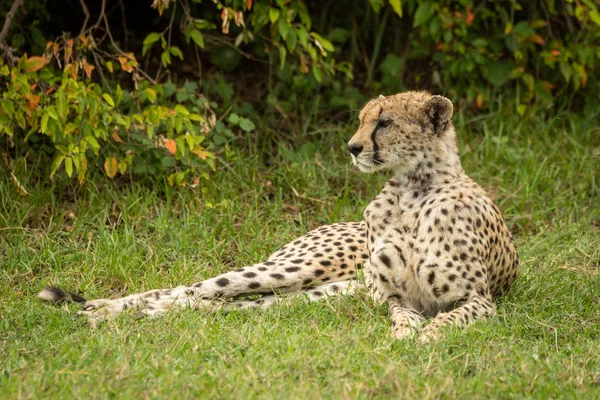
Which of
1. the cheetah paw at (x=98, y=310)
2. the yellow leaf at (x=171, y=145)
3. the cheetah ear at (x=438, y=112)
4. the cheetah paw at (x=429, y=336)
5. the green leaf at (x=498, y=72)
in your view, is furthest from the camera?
the green leaf at (x=498, y=72)

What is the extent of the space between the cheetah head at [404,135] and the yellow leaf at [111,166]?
1542 millimetres

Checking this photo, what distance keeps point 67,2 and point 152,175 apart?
179 cm

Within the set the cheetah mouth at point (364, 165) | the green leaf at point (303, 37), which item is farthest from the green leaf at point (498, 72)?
the cheetah mouth at point (364, 165)

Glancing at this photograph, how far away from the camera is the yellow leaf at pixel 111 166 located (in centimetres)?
529

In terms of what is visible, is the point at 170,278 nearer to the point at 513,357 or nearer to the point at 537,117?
the point at 513,357

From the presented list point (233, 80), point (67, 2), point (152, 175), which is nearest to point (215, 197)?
point (152, 175)

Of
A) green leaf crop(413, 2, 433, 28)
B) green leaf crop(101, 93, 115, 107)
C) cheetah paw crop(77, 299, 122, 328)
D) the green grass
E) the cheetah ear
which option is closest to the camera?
the green grass

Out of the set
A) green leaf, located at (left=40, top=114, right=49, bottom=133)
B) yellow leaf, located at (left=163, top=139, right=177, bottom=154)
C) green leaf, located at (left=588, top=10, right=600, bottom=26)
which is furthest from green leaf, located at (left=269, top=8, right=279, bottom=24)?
green leaf, located at (left=588, top=10, right=600, bottom=26)

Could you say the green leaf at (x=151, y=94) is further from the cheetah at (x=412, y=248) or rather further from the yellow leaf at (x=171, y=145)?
the cheetah at (x=412, y=248)

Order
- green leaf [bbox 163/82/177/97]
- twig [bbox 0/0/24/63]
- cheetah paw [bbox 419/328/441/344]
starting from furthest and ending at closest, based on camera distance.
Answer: green leaf [bbox 163/82/177/97] < twig [bbox 0/0/24/63] < cheetah paw [bbox 419/328/441/344]

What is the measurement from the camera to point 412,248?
426 centimetres

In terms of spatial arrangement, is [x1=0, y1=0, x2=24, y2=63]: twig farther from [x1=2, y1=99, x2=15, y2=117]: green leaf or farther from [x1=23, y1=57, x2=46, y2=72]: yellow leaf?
[x1=2, y1=99, x2=15, y2=117]: green leaf

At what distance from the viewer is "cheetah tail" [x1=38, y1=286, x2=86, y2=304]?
440 cm

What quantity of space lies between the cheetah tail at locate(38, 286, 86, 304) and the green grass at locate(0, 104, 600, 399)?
0.09 meters
